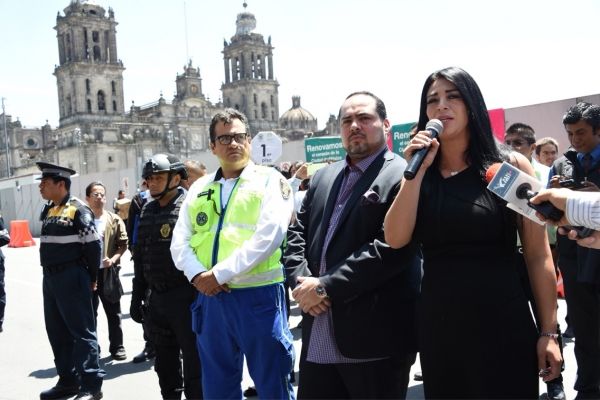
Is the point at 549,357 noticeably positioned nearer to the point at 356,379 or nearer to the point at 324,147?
the point at 356,379

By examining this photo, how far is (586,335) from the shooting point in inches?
181

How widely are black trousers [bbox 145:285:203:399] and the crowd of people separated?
0.04ft

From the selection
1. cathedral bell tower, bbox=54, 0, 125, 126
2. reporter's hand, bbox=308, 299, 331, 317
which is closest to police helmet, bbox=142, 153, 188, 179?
reporter's hand, bbox=308, 299, 331, 317

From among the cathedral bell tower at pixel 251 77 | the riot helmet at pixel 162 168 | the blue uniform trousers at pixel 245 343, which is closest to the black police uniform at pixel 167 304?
the riot helmet at pixel 162 168

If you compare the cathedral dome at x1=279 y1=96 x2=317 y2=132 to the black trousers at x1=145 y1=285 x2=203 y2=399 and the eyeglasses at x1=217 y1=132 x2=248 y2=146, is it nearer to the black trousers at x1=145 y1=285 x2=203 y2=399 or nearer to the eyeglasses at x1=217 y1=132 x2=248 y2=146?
the black trousers at x1=145 y1=285 x2=203 y2=399

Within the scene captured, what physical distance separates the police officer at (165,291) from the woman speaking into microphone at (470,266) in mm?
2237

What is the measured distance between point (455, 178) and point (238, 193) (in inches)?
62.7

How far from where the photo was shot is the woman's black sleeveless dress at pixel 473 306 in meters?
2.58

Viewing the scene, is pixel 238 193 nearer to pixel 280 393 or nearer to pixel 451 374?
pixel 280 393

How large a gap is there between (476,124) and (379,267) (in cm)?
84

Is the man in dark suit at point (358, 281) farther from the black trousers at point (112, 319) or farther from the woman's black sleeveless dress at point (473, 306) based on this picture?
the black trousers at point (112, 319)

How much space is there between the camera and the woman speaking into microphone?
259cm

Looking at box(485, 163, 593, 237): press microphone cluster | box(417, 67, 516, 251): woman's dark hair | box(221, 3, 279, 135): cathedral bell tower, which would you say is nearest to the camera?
box(485, 163, 593, 237): press microphone cluster

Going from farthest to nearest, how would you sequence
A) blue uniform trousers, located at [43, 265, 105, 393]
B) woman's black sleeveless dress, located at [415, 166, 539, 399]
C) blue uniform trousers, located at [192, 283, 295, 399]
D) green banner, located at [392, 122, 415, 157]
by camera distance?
1. green banner, located at [392, 122, 415, 157]
2. blue uniform trousers, located at [43, 265, 105, 393]
3. blue uniform trousers, located at [192, 283, 295, 399]
4. woman's black sleeveless dress, located at [415, 166, 539, 399]
